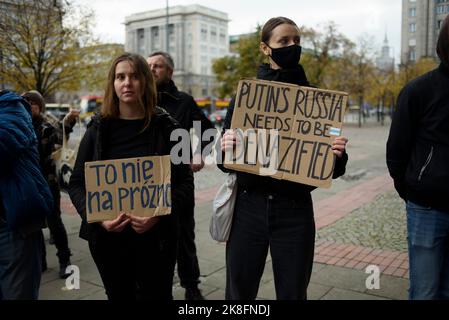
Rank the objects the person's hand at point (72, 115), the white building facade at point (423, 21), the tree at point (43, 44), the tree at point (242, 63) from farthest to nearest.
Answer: the tree at point (242, 63)
the tree at point (43, 44)
the person's hand at point (72, 115)
the white building facade at point (423, 21)

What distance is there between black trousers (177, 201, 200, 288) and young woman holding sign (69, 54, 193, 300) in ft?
4.23

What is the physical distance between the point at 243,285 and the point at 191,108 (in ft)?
6.39

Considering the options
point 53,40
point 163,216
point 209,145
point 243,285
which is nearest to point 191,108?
point 209,145

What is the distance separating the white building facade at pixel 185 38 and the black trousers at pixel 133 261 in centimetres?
8417

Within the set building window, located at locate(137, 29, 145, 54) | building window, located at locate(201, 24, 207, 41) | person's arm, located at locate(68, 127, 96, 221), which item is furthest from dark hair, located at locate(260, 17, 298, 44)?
building window, located at locate(201, 24, 207, 41)

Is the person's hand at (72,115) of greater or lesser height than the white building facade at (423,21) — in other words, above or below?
below

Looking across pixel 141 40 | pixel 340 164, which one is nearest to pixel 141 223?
pixel 340 164

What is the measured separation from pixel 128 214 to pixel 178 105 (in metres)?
1.74

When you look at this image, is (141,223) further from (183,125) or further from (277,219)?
(183,125)

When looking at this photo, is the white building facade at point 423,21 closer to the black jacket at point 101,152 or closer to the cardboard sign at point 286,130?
the cardboard sign at point 286,130

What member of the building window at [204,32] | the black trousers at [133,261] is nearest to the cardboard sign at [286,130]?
the black trousers at [133,261]

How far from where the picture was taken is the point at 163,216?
2619 mm

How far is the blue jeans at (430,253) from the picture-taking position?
2490mm

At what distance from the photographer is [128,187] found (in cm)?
255
